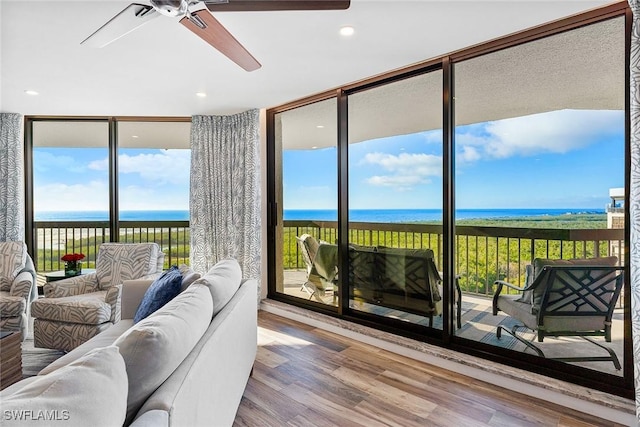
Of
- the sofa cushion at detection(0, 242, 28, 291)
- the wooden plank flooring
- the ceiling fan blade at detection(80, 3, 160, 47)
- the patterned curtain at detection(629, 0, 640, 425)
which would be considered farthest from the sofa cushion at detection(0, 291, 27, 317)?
the patterned curtain at detection(629, 0, 640, 425)

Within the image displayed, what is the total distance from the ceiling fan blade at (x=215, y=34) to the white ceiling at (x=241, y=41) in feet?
0.56

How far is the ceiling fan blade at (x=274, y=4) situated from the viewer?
156 cm

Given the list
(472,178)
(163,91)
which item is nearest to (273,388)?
(472,178)

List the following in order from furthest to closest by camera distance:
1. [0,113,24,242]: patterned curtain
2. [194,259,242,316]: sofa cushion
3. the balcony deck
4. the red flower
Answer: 1. [0,113,24,242]: patterned curtain
2. the red flower
3. the balcony deck
4. [194,259,242,316]: sofa cushion

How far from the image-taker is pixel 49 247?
14.8ft

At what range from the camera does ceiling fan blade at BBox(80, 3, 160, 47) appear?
1.59 meters

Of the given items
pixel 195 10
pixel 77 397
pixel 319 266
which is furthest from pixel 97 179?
pixel 77 397

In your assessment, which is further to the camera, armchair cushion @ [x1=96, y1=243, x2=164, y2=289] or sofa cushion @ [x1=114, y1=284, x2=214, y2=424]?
armchair cushion @ [x1=96, y1=243, x2=164, y2=289]

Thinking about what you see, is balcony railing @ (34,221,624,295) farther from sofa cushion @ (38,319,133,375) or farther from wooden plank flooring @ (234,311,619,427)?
sofa cushion @ (38,319,133,375)

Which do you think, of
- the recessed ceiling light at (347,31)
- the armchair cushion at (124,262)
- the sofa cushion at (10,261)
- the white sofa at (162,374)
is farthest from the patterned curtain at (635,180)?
the sofa cushion at (10,261)

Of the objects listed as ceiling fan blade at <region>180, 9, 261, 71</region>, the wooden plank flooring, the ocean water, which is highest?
ceiling fan blade at <region>180, 9, 261, 71</region>

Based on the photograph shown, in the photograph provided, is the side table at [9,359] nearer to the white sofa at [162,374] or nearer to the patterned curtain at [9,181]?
the white sofa at [162,374]

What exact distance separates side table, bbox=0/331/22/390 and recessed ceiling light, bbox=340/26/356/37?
8.83 ft

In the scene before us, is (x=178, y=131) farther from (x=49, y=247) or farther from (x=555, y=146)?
(x=555, y=146)
